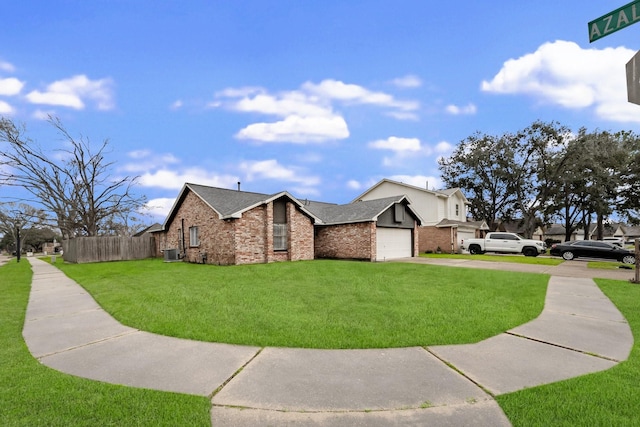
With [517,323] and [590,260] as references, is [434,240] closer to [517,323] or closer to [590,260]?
[590,260]

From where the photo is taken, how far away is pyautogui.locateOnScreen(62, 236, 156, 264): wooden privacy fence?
22547 millimetres

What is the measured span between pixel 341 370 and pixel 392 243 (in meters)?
18.6

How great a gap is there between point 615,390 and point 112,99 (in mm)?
18481

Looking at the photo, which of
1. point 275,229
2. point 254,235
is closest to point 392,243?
point 275,229

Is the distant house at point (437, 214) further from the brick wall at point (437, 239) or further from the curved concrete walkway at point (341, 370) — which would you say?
the curved concrete walkway at point (341, 370)

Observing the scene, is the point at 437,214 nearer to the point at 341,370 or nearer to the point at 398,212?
the point at 398,212

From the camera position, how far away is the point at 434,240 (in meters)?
29.8

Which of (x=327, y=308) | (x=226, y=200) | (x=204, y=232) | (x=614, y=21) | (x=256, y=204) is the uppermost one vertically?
(x=614, y=21)

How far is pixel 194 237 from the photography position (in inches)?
787

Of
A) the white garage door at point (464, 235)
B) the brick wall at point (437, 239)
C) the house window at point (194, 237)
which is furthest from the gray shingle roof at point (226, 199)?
the white garage door at point (464, 235)

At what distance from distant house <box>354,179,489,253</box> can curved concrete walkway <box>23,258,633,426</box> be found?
2433cm

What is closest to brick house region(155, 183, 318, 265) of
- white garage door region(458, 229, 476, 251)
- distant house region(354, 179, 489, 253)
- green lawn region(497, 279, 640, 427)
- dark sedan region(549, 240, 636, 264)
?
distant house region(354, 179, 489, 253)

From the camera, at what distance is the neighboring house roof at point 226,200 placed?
1688 cm

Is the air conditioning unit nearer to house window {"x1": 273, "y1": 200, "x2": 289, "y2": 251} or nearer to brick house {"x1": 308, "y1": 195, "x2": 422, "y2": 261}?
house window {"x1": 273, "y1": 200, "x2": 289, "y2": 251}
